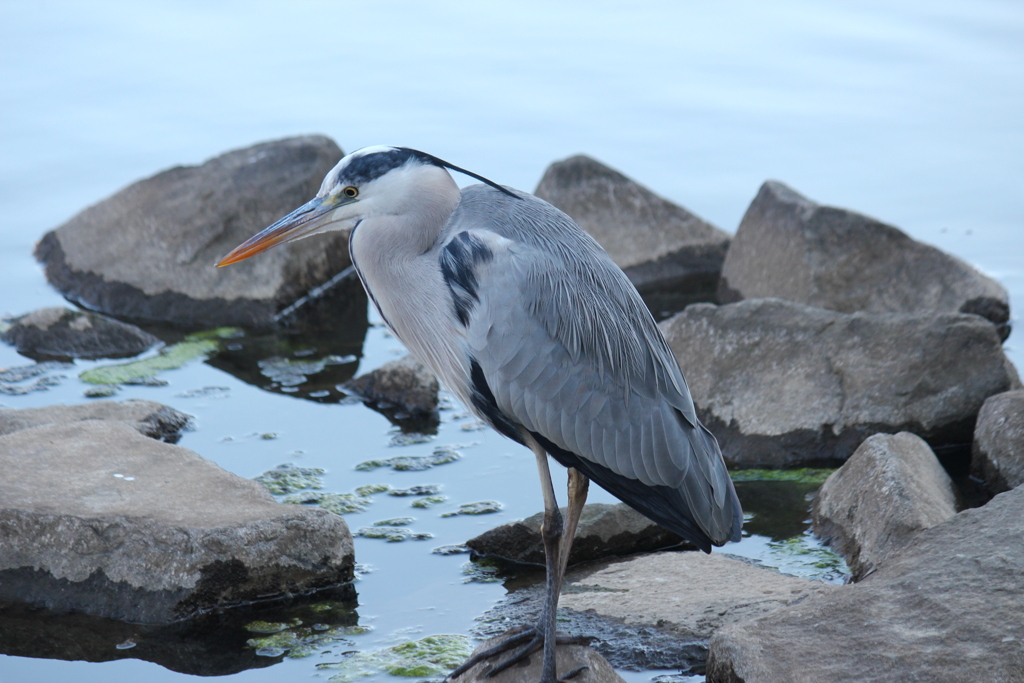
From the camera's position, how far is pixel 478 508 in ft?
14.6

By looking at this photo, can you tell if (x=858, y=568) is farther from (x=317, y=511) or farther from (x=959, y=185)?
(x=959, y=185)

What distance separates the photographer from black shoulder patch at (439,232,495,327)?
3084 millimetres

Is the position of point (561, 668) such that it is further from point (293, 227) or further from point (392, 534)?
point (293, 227)

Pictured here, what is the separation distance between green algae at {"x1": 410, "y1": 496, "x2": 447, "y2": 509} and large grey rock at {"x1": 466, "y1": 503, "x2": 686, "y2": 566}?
1.21 ft

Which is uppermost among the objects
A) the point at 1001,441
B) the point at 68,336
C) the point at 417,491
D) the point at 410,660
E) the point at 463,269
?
the point at 463,269

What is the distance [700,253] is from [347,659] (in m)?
4.15

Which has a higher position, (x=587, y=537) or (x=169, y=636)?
(x=587, y=537)

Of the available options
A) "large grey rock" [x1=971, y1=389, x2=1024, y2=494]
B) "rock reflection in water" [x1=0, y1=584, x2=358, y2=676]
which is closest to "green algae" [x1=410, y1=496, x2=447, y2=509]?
"rock reflection in water" [x1=0, y1=584, x2=358, y2=676]

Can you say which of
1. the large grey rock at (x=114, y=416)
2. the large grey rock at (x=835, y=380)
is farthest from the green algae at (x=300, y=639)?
the large grey rock at (x=835, y=380)

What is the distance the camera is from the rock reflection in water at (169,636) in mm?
3463

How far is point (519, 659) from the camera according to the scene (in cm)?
321

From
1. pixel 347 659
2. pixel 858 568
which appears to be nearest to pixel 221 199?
pixel 347 659

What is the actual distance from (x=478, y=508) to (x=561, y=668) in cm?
133

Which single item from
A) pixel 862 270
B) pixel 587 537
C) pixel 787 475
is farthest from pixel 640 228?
pixel 587 537
